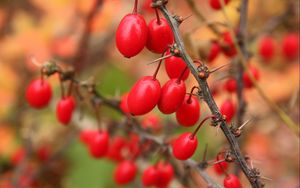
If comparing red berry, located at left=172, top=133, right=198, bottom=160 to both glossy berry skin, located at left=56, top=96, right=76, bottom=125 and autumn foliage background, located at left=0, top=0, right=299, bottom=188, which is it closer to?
glossy berry skin, located at left=56, top=96, right=76, bottom=125

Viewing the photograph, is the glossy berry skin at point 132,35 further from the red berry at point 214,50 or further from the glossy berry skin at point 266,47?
the glossy berry skin at point 266,47

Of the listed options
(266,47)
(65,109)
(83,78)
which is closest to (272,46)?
(266,47)

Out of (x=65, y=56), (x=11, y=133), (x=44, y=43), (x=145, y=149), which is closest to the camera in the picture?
(x=145, y=149)

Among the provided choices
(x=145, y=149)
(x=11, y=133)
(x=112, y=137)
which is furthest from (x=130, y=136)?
(x=11, y=133)

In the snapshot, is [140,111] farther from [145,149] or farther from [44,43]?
[44,43]

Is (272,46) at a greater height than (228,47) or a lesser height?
greater

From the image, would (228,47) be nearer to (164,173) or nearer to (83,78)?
(164,173)
